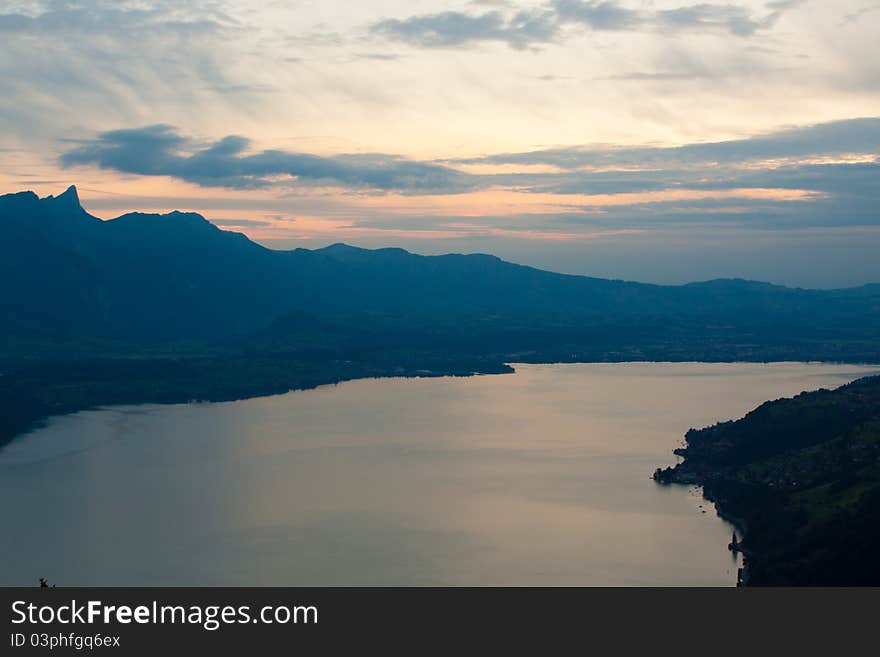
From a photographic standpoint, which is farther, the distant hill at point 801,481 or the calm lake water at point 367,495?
the calm lake water at point 367,495

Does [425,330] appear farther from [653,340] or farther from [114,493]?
[114,493]

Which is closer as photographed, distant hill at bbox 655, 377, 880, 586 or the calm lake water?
distant hill at bbox 655, 377, 880, 586

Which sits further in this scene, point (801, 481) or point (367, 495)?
point (367, 495)

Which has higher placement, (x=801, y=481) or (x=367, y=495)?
(x=367, y=495)

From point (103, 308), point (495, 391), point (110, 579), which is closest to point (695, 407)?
point (495, 391)
